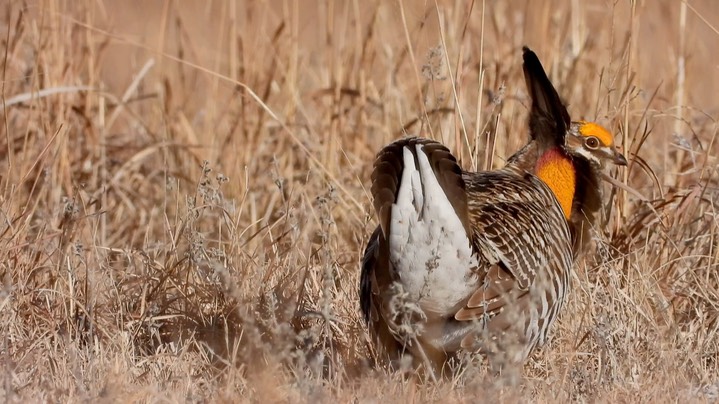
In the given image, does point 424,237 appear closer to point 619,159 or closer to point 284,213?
point 284,213

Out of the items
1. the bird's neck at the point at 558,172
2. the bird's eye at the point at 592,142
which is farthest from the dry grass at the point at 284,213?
the bird's neck at the point at 558,172

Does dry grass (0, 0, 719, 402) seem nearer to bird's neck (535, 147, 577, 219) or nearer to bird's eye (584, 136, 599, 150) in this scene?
bird's eye (584, 136, 599, 150)

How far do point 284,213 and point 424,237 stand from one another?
1378mm

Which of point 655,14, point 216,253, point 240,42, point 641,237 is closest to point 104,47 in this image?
point 240,42

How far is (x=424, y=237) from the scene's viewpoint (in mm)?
3598

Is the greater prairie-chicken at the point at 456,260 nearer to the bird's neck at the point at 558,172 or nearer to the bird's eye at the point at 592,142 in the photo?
the bird's neck at the point at 558,172

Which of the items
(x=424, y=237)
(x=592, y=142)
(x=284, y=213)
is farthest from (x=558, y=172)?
(x=424, y=237)

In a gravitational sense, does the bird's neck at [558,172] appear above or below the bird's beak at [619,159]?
below

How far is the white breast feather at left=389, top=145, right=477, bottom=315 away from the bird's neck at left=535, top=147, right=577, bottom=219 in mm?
1298

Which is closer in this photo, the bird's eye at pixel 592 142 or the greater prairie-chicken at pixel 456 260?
the greater prairie-chicken at pixel 456 260

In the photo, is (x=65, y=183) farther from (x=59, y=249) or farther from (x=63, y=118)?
(x=59, y=249)

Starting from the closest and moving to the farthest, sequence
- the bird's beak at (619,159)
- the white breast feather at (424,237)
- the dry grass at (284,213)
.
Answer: the white breast feather at (424,237) → the dry grass at (284,213) → the bird's beak at (619,159)

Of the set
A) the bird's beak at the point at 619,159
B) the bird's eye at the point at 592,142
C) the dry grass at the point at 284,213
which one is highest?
the bird's eye at the point at 592,142

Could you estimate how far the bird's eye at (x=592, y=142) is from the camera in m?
4.94
